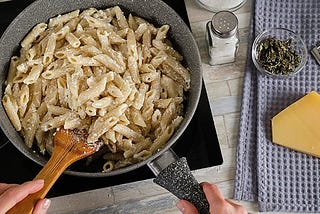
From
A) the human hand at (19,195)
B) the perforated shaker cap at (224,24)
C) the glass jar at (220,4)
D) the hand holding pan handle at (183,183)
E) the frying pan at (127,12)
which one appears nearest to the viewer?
the human hand at (19,195)

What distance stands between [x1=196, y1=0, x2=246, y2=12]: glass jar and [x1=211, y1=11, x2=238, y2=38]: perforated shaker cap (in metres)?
0.10

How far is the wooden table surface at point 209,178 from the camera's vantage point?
1442 mm

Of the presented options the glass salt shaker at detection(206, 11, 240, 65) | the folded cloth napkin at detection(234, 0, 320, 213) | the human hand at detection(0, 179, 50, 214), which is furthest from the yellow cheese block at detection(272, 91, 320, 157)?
the human hand at detection(0, 179, 50, 214)

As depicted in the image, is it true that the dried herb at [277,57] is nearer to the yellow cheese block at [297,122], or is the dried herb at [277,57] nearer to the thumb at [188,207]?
the yellow cheese block at [297,122]

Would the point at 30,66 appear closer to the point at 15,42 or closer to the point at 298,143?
the point at 15,42

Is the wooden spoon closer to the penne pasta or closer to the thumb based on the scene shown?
the penne pasta

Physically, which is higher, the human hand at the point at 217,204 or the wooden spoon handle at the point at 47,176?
the wooden spoon handle at the point at 47,176

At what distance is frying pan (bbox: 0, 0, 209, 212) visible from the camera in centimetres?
135

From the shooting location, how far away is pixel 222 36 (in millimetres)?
1452

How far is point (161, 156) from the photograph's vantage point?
4.35ft

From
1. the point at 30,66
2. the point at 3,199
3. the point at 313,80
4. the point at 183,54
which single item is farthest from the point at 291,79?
the point at 3,199

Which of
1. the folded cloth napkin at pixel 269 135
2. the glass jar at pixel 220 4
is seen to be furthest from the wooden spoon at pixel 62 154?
the glass jar at pixel 220 4

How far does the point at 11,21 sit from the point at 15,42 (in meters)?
0.12

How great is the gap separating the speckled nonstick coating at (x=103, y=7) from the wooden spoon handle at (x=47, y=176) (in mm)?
48
